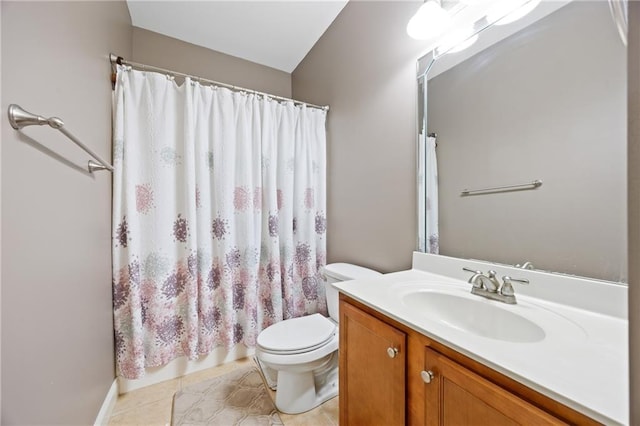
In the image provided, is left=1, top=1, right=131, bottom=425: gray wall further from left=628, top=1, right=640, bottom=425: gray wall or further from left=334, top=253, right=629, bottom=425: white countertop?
left=628, top=1, right=640, bottom=425: gray wall

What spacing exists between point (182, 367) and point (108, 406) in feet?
1.32

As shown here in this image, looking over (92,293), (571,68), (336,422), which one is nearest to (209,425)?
(336,422)

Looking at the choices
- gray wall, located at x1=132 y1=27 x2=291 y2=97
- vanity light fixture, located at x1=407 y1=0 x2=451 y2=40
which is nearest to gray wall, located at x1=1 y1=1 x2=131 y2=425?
gray wall, located at x1=132 y1=27 x2=291 y2=97

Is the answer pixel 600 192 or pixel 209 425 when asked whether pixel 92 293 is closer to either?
pixel 209 425

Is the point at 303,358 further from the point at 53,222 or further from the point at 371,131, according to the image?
the point at 371,131

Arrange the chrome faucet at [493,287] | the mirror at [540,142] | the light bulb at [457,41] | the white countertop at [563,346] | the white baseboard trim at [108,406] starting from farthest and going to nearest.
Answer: the white baseboard trim at [108,406] → the light bulb at [457,41] → the chrome faucet at [493,287] → the mirror at [540,142] → the white countertop at [563,346]

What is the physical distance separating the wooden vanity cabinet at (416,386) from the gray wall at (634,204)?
291 millimetres

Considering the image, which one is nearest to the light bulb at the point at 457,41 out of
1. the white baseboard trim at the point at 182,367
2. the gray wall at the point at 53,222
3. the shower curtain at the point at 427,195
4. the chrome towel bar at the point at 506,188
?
the shower curtain at the point at 427,195

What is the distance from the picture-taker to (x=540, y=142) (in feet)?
2.91

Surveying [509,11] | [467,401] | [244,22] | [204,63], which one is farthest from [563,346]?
[204,63]

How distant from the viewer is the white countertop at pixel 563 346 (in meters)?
0.43

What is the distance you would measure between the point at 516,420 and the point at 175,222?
5.78 ft

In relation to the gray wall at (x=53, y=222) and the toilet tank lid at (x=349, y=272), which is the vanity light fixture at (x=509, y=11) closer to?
the toilet tank lid at (x=349, y=272)

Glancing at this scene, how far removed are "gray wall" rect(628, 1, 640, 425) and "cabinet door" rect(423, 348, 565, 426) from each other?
12.1 inches
